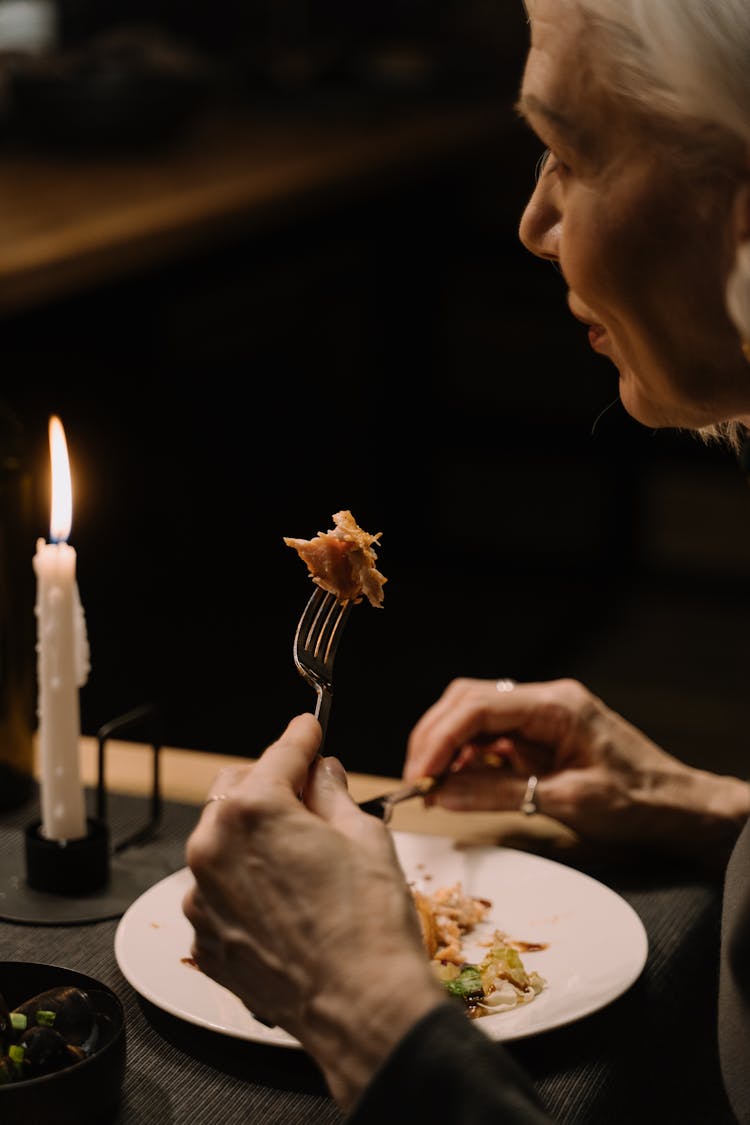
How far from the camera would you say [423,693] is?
3746mm

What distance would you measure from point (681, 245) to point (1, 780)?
2.48 feet

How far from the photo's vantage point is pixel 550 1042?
0.97 meters

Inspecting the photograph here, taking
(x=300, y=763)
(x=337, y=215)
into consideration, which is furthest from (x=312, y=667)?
(x=337, y=215)

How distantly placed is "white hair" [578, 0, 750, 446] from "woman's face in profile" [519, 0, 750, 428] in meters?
0.02

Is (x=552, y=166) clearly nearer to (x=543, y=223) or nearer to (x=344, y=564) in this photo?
(x=543, y=223)

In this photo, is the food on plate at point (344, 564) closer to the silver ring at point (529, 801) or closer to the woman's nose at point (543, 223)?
the woman's nose at point (543, 223)

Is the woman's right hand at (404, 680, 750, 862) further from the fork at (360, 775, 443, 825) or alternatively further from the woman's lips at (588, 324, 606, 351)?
the woman's lips at (588, 324, 606, 351)

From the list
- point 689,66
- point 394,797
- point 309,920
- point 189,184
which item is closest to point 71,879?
point 394,797

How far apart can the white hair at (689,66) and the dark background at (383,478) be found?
194 centimetres

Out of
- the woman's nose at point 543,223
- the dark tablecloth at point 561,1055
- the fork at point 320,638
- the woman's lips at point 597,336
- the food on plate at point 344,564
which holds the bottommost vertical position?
the dark tablecloth at point 561,1055

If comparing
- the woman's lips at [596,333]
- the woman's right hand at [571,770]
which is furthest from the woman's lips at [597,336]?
the woman's right hand at [571,770]

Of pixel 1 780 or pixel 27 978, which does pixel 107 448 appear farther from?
pixel 27 978

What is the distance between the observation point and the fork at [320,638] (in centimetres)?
102

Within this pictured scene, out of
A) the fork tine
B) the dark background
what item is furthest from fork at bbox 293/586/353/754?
the dark background
